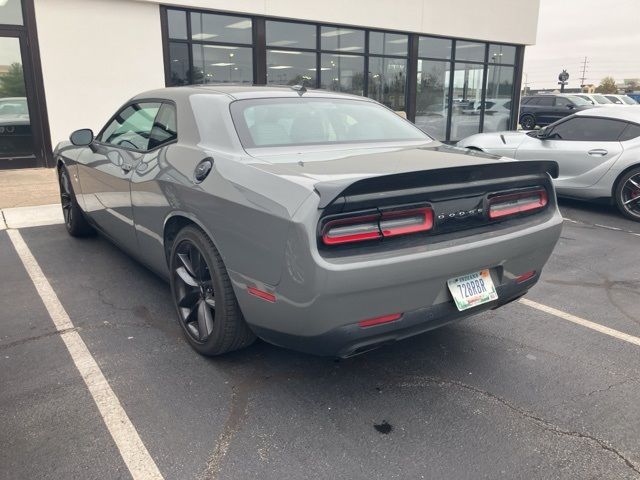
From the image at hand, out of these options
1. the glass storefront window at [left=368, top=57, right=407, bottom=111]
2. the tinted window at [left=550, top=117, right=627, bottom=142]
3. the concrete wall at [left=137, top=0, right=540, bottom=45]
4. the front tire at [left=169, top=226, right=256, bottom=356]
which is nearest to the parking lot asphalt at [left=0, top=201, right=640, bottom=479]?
the front tire at [left=169, top=226, right=256, bottom=356]

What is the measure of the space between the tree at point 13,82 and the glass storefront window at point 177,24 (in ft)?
9.21

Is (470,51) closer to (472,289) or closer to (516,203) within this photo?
(516,203)

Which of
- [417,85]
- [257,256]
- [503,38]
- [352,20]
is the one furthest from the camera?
[503,38]

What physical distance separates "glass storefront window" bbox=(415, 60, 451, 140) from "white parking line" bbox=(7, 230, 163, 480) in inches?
475

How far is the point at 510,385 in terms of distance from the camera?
3.00 m

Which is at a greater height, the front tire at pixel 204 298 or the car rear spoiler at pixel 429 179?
the car rear spoiler at pixel 429 179

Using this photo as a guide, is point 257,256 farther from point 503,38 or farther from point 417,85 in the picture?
point 503,38

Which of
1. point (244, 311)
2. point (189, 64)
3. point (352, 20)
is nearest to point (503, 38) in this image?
point (352, 20)

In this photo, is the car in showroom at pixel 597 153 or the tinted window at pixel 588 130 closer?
the car in showroom at pixel 597 153

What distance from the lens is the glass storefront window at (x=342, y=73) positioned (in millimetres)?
12812

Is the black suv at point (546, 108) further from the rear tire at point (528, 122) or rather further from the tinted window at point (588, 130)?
the tinted window at point (588, 130)

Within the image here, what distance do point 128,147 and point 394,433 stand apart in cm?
285

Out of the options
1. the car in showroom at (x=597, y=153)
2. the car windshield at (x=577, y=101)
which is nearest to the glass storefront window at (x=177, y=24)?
the car in showroom at (x=597, y=153)

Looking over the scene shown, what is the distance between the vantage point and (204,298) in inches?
123
